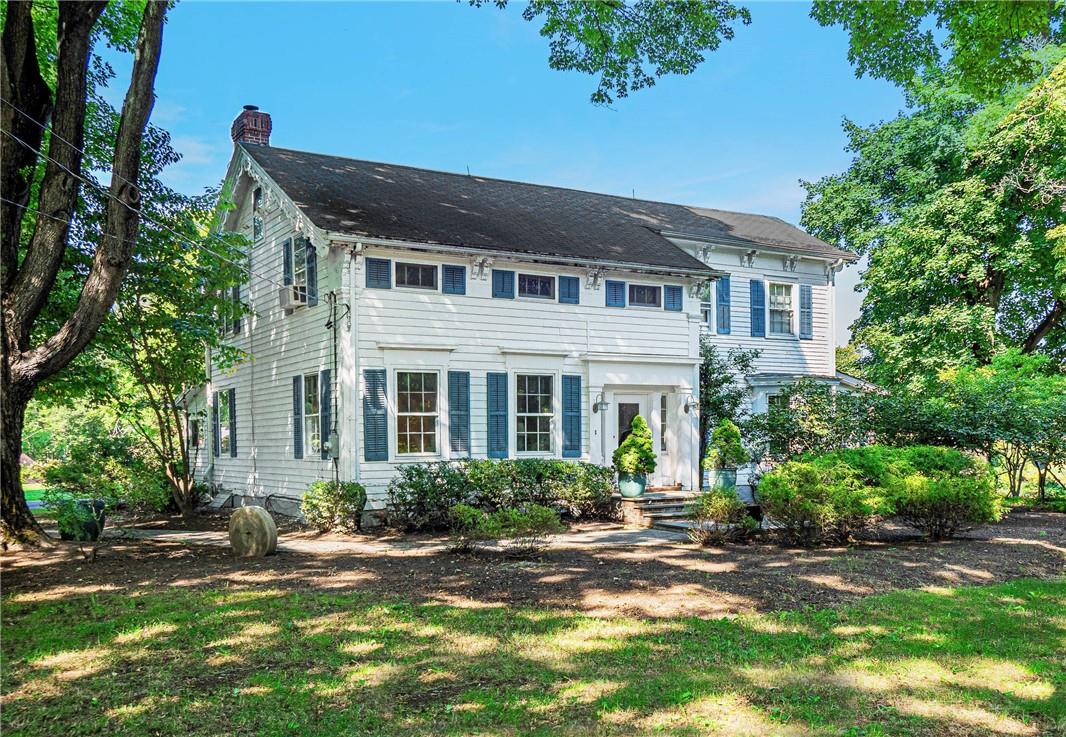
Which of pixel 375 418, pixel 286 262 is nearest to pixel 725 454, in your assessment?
pixel 375 418

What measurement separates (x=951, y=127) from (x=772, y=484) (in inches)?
708

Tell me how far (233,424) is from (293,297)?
5.32m

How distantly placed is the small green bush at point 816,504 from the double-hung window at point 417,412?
239 inches

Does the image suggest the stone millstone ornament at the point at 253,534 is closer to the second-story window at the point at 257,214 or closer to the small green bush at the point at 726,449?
the second-story window at the point at 257,214

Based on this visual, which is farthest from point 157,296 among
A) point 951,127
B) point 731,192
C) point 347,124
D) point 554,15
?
point 951,127

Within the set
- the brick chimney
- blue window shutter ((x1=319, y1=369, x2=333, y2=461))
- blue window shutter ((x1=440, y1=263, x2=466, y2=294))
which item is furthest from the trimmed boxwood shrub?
the brick chimney

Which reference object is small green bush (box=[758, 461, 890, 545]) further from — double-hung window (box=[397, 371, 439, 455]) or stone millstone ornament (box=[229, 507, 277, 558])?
stone millstone ornament (box=[229, 507, 277, 558])

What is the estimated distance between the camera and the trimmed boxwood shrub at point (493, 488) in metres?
13.0

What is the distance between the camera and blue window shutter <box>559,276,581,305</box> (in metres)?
15.5

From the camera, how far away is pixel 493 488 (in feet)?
44.4

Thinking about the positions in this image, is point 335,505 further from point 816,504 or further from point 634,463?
point 816,504

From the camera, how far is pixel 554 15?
11531 millimetres

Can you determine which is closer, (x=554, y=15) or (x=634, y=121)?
(x=554, y=15)

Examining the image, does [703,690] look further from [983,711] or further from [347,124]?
[347,124]
